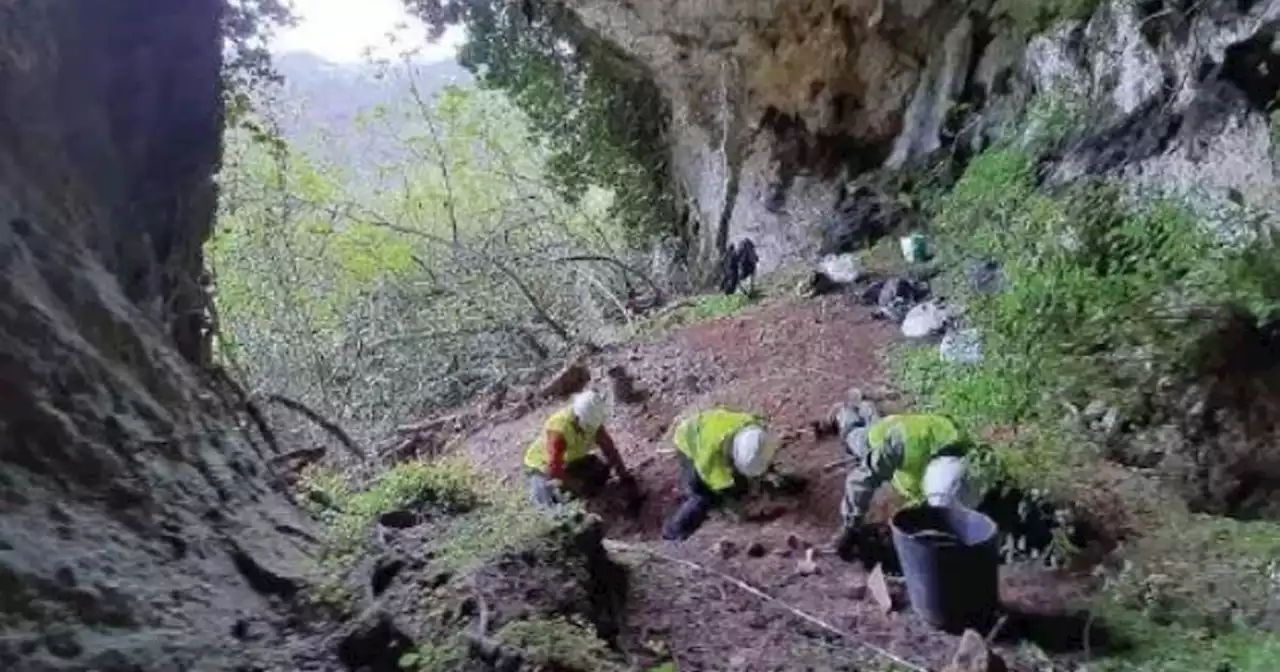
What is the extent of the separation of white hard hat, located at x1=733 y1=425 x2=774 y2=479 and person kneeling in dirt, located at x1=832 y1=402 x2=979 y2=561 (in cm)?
71

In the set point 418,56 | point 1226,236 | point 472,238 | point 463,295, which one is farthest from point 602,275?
point 1226,236

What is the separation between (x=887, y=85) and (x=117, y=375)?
36.7 ft

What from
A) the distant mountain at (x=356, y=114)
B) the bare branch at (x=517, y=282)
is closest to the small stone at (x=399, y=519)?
the bare branch at (x=517, y=282)

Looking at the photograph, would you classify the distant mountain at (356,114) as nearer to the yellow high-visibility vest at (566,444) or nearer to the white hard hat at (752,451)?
the yellow high-visibility vest at (566,444)

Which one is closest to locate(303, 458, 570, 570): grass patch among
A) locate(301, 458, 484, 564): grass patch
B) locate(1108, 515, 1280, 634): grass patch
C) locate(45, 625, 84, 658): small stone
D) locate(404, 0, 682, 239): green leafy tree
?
locate(301, 458, 484, 564): grass patch

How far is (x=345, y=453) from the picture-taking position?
9055mm

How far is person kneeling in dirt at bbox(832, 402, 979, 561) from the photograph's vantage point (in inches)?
206

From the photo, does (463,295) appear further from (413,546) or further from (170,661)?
(170,661)

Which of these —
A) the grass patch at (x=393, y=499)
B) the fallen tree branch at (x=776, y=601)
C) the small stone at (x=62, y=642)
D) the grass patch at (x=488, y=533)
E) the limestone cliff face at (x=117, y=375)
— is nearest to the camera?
the small stone at (x=62, y=642)

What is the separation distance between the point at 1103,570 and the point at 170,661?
165 inches

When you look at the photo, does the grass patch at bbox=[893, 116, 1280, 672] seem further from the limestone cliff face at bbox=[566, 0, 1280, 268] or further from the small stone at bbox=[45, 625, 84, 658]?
the small stone at bbox=[45, 625, 84, 658]

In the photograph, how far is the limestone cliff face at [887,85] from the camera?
7688 millimetres

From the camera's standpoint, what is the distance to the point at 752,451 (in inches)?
250

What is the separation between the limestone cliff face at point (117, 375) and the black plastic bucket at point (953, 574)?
2587 millimetres
